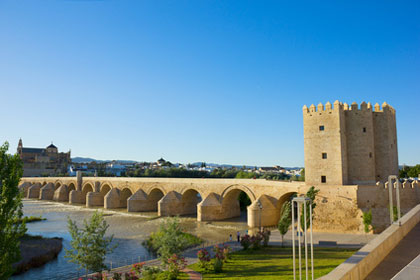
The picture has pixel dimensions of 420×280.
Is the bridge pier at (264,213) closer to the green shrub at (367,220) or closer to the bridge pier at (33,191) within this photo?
the green shrub at (367,220)

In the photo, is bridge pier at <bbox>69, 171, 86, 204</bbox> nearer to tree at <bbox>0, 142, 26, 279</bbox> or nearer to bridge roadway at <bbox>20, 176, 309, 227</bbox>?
bridge roadway at <bbox>20, 176, 309, 227</bbox>

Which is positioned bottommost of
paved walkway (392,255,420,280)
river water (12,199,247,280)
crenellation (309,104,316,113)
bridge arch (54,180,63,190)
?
river water (12,199,247,280)

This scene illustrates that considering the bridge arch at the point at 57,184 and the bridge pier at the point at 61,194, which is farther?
the bridge arch at the point at 57,184

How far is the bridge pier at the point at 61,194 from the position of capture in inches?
2243

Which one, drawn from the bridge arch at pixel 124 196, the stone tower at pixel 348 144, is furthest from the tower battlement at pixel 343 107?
the bridge arch at pixel 124 196

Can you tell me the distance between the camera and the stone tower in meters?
22.0

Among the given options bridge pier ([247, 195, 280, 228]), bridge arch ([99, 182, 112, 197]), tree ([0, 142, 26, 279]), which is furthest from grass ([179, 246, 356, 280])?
bridge arch ([99, 182, 112, 197])

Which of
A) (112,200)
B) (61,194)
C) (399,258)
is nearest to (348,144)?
(399,258)

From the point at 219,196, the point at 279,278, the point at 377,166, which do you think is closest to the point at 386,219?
the point at 377,166

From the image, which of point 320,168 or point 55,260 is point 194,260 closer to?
point 55,260

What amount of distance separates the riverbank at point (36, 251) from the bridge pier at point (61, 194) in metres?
35.7

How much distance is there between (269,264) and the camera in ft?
43.0

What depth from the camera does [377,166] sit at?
2291cm

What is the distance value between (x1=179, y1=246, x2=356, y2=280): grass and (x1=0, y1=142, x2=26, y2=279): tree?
6189 millimetres
